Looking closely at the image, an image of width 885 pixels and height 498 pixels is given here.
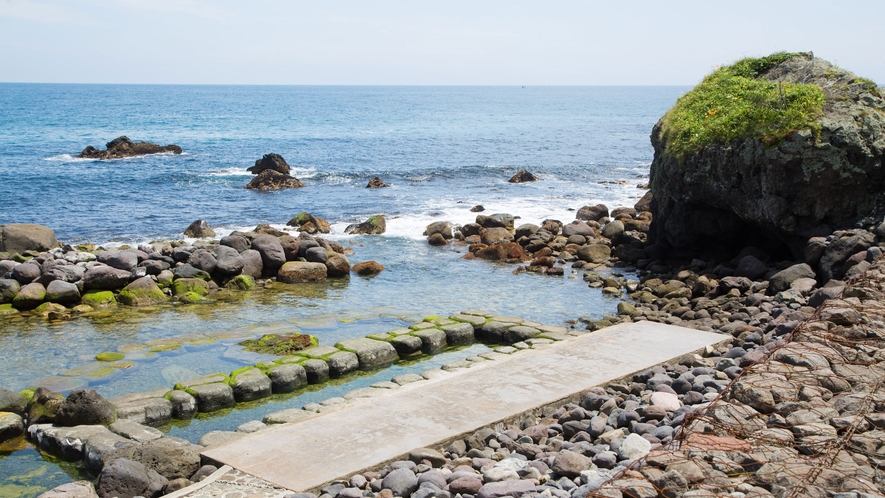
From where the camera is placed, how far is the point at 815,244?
1408 centimetres

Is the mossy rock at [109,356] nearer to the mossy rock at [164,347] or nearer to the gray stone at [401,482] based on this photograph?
the mossy rock at [164,347]

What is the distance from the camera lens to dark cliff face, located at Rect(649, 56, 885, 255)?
15.0 metres

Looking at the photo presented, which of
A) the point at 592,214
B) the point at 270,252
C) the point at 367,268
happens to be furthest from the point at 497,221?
the point at 270,252

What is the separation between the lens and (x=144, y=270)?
1684 cm

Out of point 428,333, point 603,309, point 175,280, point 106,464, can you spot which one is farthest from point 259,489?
point 175,280

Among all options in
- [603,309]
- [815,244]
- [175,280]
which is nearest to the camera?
[815,244]

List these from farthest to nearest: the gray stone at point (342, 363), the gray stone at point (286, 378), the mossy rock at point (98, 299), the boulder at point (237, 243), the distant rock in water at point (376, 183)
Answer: the distant rock in water at point (376, 183)
the boulder at point (237, 243)
the mossy rock at point (98, 299)
the gray stone at point (342, 363)
the gray stone at point (286, 378)

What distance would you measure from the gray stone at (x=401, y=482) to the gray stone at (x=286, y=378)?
4.40 meters

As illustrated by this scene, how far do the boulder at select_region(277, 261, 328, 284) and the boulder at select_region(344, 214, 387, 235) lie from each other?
6514 millimetres

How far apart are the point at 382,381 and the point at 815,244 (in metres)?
9.10

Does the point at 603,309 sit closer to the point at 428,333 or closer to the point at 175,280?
the point at 428,333

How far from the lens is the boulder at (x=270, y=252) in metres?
18.3

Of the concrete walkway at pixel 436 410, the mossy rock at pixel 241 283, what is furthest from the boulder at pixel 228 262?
the concrete walkway at pixel 436 410

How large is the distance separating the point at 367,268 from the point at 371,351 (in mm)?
7688
